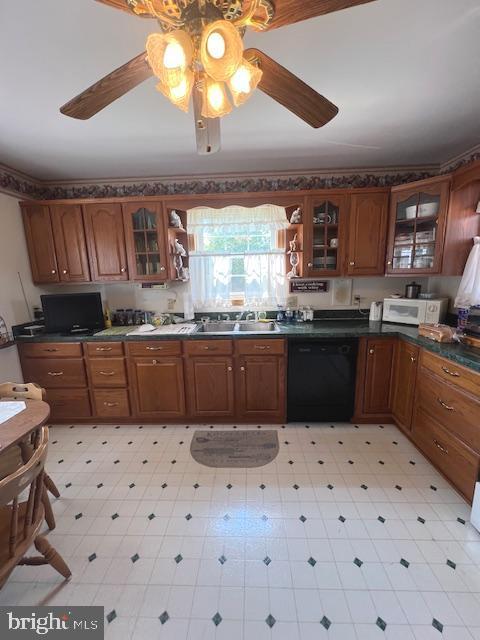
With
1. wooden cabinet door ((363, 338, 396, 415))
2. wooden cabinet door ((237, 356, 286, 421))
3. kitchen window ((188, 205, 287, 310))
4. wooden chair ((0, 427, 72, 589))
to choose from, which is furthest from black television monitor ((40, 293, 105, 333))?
wooden cabinet door ((363, 338, 396, 415))

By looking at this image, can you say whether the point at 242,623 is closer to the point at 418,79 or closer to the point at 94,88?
the point at 94,88

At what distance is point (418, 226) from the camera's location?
247cm

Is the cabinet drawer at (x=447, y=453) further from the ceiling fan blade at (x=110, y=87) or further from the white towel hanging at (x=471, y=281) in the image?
the ceiling fan blade at (x=110, y=87)

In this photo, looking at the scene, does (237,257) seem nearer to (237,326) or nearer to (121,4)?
(237,326)

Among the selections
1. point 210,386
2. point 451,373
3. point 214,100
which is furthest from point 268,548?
point 214,100

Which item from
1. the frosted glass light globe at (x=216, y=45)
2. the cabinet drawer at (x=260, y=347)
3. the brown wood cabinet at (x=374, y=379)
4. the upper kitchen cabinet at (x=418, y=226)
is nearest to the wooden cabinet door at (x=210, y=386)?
the cabinet drawer at (x=260, y=347)

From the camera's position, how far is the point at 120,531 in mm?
1634

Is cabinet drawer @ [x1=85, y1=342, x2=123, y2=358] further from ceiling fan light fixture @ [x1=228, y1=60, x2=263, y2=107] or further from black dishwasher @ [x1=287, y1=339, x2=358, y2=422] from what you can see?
ceiling fan light fixture @ [x1=228, y1=60, x2=263, y2=107]

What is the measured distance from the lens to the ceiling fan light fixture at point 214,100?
978mm

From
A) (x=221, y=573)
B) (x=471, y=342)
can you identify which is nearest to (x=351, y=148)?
(x=471, y=342)

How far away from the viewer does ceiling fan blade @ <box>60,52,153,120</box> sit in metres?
0.94

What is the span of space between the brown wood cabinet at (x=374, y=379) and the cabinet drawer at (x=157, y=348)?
5.53ft

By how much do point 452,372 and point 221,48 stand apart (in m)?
2.13

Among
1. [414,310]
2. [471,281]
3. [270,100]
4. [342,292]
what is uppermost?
[270,100]
